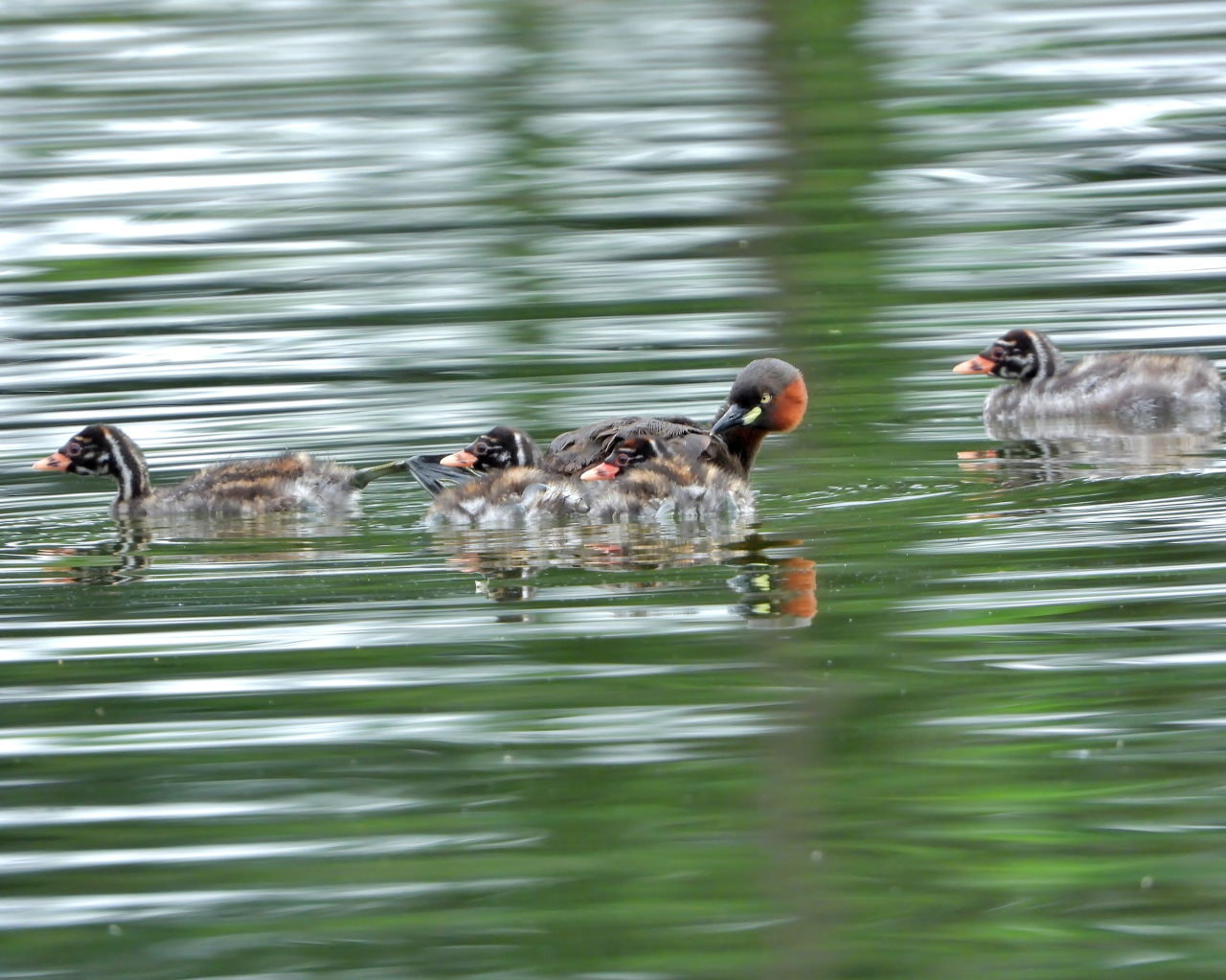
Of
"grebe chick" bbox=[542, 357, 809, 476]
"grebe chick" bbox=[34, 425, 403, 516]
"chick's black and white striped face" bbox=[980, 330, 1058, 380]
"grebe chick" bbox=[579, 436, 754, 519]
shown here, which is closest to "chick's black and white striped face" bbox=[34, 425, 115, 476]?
"grebe chick" bbox=[34, 425, 403, 516]

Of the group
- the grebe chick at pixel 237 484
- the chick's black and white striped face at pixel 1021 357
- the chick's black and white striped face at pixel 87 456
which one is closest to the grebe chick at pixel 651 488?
the grebe chick at pixel 237 484

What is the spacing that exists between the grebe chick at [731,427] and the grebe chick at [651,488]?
9 centimetres

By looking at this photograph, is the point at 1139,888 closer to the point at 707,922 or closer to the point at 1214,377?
the point at 707,922

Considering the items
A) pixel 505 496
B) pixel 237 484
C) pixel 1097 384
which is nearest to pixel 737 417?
pixel 505 496

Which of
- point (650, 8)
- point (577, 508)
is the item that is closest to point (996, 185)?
point (577, 508)

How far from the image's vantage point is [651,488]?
25.0 ft

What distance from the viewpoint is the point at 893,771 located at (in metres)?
4.95

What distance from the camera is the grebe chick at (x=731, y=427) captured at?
783 centimetres

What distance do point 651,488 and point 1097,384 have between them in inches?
96.2

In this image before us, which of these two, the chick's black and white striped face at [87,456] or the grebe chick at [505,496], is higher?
the chick's black and white striped face at [87,456]

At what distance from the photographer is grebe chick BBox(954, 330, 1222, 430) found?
8969 mm

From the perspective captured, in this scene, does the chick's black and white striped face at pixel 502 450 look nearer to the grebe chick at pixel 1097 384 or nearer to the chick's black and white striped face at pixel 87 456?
the chick's black and white striped face at pixel 87 456

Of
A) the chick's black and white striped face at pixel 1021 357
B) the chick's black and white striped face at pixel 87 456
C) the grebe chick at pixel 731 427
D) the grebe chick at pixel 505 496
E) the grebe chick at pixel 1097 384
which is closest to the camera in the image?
the grebe chick at pixel 505 496

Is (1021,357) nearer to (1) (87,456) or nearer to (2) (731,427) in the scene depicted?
(2) (731,427)
